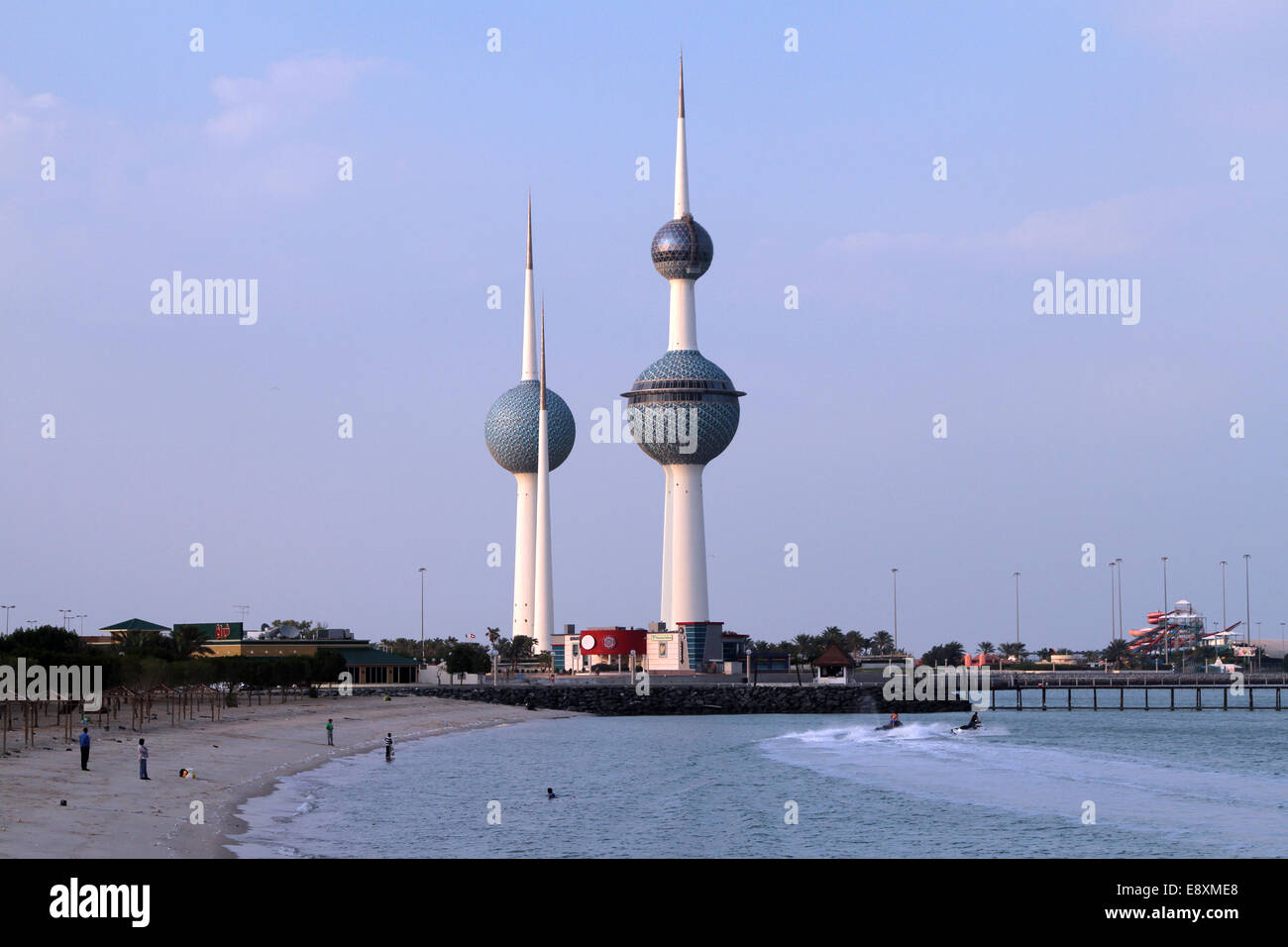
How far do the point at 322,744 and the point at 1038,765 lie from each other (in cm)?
4511

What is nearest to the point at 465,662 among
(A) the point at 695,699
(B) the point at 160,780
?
(A) the point at 695,699

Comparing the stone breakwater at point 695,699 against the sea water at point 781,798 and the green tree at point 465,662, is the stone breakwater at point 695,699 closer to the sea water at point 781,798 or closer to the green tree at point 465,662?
the green tree at point 465,662

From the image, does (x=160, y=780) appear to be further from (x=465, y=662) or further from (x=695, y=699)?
(x=465, y=662)

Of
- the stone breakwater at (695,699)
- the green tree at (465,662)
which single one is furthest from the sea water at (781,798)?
the green tree at (465,662)

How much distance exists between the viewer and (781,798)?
67.5 metres

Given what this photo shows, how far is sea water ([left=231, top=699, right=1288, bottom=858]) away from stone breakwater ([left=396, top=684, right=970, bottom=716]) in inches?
1560

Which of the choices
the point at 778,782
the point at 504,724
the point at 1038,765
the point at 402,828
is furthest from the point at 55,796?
the point at 504,724

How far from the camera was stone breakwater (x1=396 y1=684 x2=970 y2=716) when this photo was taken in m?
155

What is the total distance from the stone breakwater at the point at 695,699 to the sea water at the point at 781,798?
39.6 meters

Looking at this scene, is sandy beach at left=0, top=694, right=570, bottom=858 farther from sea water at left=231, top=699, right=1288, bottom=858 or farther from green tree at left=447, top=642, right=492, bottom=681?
green tree at left=447, top=642, right=492, bottom=681
